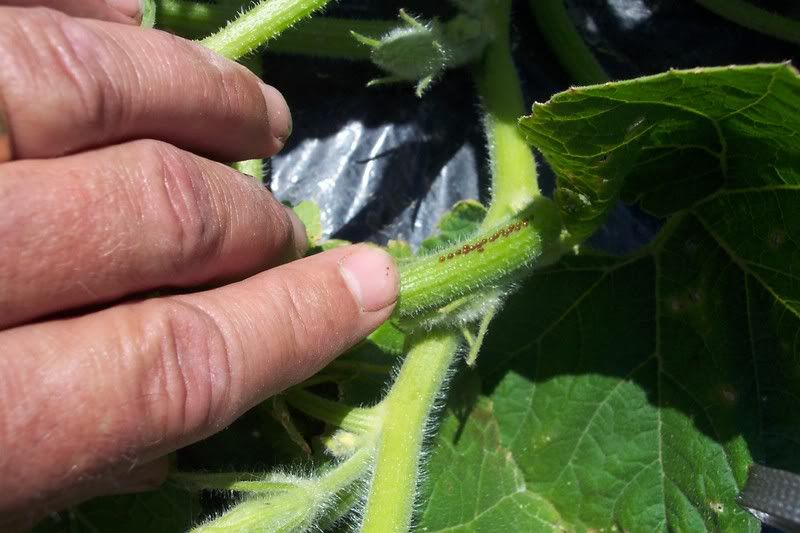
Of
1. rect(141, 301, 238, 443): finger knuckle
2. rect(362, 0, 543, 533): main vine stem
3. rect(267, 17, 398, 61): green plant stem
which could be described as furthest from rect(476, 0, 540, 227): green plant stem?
rect(141, 301, 238, 443): finger knuckle

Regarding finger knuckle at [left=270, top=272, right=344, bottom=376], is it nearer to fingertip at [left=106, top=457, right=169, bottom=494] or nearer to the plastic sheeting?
→ fingertip at [left=106, top=457, right=169, bottom=494]

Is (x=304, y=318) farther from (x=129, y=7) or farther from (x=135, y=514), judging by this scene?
(x=129, y=7)

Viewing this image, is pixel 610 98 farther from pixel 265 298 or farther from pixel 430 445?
pixel 430 445

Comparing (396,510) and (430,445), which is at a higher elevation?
(396,510)

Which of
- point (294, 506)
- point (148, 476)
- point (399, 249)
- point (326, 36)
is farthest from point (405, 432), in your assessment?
point (326, 36)

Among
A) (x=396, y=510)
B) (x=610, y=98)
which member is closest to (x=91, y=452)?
(x=396, y=510)
